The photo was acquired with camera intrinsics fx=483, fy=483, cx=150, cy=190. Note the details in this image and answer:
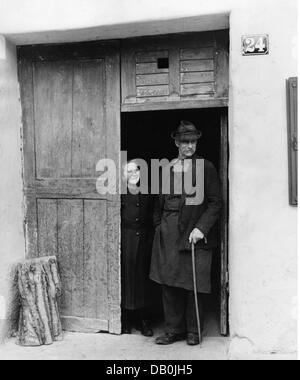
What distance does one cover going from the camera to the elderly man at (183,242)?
13.4ft

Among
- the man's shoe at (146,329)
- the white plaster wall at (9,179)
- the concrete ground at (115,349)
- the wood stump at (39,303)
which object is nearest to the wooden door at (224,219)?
the concrete ground at (115,349)

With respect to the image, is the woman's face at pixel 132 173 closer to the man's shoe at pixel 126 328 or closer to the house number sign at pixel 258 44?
the man's shoe at pixel 126 328

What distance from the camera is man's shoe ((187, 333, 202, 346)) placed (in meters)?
4.16

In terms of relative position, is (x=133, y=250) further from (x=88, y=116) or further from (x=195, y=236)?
(x=88, y=116)

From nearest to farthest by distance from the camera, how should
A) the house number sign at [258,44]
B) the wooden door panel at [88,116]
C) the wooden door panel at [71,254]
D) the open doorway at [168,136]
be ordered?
the house number sign at [258,44] → the wooden door panel at [88,116] → the wooden door panel at [71,254] → the open doorway at [168,136]

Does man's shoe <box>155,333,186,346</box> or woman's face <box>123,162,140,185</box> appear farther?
woman's face <box>123,162,140,185</box>

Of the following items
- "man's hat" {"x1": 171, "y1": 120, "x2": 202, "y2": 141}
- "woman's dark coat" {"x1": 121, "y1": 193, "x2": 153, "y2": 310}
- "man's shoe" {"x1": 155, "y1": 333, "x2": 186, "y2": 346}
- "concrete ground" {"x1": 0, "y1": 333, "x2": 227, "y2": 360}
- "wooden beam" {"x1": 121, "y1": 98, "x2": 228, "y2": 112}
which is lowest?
"concrete ground" {"x1": 0, "y1": 333, "x2": 227, "y2": 360}

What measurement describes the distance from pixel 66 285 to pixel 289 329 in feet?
6.66

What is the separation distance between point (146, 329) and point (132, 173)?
145cm

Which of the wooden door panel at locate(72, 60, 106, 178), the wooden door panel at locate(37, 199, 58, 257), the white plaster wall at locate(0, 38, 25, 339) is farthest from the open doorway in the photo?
the white plaster wall at locate(0, 38, 25, 339)

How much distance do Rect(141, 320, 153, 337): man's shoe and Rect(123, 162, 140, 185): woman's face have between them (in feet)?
4.28

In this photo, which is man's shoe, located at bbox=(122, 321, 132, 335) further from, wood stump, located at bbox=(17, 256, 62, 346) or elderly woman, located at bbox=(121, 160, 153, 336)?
wood stump, located at bbox=(17, 256, 62, 346)

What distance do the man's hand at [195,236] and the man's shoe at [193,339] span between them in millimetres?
841

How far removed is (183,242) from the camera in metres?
4.12
